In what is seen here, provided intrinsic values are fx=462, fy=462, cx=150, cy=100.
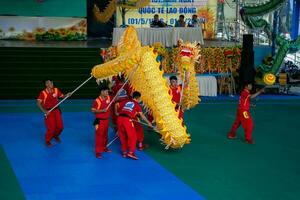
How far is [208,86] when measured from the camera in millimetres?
17250

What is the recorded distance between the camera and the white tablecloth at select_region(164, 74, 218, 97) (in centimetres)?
1712

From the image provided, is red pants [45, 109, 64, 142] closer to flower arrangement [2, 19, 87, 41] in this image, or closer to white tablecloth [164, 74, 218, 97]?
white tablecloth [164, 74, 218, 97]

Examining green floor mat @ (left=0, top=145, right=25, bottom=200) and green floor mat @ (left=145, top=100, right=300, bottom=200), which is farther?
green floor mat @ (left=145, top=100, right=300, bottom=200)

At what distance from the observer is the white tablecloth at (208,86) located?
17.1 metres

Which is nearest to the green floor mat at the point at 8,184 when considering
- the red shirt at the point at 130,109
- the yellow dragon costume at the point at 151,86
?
the red shirt at the point at 130,109

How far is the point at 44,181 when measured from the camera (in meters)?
7.74

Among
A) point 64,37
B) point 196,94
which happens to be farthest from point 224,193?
point 64,37

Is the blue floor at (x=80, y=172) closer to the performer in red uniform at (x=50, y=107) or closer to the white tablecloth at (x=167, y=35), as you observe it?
the performer in red uniform at (x=50, y=107)

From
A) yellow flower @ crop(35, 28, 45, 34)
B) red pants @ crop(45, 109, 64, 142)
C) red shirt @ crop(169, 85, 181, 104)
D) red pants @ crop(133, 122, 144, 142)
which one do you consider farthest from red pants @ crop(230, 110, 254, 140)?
yellow flower @ crop(35, 28, 45, 34)

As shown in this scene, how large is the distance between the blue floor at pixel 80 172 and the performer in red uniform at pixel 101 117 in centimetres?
28

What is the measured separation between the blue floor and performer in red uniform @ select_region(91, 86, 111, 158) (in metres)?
0.28

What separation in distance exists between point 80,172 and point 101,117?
135 centimetres

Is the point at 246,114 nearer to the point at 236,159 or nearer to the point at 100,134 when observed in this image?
the point at 236,159

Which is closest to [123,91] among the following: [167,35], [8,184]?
[8,184]
